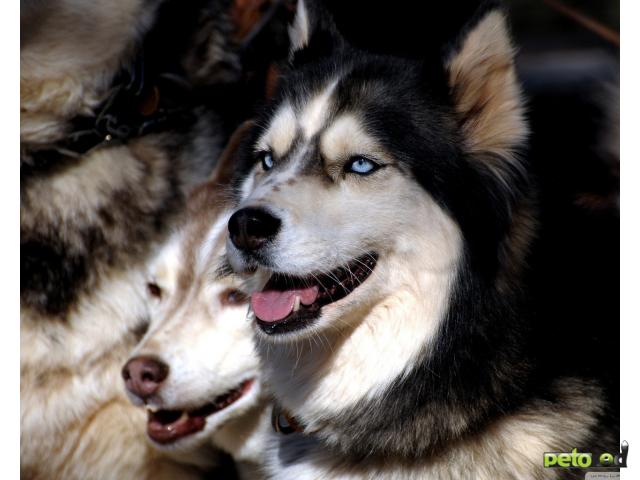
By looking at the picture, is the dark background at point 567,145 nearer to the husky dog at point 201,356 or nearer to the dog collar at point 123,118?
the dog collar at point 123,118

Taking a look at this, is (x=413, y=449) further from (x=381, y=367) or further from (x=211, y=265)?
(x=211, y=265)

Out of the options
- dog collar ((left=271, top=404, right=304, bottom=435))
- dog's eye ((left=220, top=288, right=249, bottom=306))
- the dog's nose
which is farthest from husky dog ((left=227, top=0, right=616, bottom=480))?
the dog's nose

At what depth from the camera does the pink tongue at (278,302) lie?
2258 millimetres

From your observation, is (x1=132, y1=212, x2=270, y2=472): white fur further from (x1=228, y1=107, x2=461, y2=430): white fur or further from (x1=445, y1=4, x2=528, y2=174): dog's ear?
(x1=445, y1=4, x2=528, y2=174): dog's ear

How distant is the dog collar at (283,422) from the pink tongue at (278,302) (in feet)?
1.34

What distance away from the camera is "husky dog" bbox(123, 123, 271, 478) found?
265 cm

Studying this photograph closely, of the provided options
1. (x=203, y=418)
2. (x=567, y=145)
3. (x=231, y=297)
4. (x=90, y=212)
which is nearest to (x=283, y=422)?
(x=203, y=418)

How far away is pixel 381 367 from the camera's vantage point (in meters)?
2.31

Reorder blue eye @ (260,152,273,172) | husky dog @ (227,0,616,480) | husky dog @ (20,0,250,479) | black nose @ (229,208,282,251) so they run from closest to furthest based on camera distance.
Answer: black nose @ (229,208,282,251) < husky dog @ (227,0,616,480) < blue eye @ (260,152,273,172) < husky dog @ (20,0,250,479)

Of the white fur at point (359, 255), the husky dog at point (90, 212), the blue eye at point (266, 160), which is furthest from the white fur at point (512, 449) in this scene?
the husky dog at point (90, 212)

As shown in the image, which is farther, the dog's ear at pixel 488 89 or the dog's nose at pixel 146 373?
the dog's nose at pixel 146 373

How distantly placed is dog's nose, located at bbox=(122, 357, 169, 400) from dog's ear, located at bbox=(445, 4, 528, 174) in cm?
125
